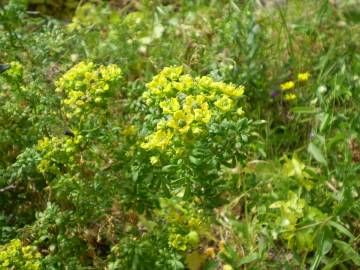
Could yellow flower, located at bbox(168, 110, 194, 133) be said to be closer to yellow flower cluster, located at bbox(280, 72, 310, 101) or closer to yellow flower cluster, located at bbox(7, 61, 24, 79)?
yellow flower cluster, located at bbox(7, 61, 24, 79)

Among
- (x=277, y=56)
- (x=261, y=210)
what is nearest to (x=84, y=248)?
(x=261, y=210)

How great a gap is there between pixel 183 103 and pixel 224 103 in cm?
13

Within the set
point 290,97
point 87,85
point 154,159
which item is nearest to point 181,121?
point 154,159

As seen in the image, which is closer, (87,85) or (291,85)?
(87,85)

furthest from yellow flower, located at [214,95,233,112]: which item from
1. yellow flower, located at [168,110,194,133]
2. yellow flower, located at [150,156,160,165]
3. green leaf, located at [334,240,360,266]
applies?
green leaf, located at [334,240,360,266]

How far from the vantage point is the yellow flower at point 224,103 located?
1817 mm

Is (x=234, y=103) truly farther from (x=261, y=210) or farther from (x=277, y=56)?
(x=277, y=56)

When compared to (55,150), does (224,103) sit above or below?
above

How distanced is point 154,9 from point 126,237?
2044 mm

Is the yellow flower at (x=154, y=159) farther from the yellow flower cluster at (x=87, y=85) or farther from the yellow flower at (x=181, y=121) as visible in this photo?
the yellow flower cluster at (x=87, y=85)

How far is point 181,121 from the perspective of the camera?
1757mm

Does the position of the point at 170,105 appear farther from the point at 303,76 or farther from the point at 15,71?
the point at 303,76

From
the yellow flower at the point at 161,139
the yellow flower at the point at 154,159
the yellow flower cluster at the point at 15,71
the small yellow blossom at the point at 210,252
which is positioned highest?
the yellow flower at the point at 161,139

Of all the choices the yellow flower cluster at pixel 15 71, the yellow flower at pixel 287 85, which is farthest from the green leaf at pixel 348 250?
the yellow flower cluster at pixel 15 71
